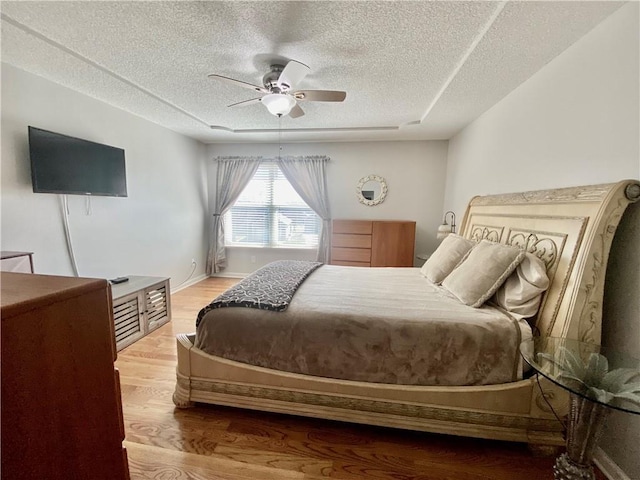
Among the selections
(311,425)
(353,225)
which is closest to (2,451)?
(311,425)

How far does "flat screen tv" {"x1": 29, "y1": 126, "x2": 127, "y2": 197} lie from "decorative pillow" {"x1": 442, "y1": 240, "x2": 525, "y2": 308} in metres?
3.38

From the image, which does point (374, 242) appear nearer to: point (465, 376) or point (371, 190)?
point (371, 190)

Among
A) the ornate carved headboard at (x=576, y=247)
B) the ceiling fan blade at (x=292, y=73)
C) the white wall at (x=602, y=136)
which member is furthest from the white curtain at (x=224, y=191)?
the ornate carved headboard at (x=576, y=247)

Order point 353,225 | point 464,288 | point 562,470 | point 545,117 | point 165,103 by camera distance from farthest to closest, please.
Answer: point 353,225 → point 165,103 → point 545,117 → point 464,288 → point 562,470

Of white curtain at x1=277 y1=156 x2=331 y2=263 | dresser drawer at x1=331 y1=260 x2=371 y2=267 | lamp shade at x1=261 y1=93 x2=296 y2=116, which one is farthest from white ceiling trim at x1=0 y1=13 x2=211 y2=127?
dresser drawer at x1=331 y1=260 x2=371 y2=267

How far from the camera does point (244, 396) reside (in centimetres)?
172

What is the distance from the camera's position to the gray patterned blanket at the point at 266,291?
1.75 meters

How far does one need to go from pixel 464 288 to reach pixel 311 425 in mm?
1312

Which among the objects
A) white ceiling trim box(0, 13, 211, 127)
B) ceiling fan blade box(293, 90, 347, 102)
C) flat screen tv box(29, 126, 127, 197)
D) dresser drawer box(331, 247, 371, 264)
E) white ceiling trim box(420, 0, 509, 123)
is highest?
white ceiling trim box(420, 0, 509, 123)

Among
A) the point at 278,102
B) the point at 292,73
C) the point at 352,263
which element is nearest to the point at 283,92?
the point at 278,102

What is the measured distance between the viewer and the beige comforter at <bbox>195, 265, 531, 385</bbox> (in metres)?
1.51

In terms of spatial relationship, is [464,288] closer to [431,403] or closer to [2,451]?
[431,403]

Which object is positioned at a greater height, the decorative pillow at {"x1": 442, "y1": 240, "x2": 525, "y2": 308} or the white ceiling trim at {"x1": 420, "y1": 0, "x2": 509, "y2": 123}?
the white ceiling trim at {"x1": 420, "y1": 0, "x2": 509, "y2": 123}

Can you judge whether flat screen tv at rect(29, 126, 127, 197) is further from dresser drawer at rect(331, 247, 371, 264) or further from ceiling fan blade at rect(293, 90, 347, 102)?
dresser drawer at rect(331, 247, 371, 264)
